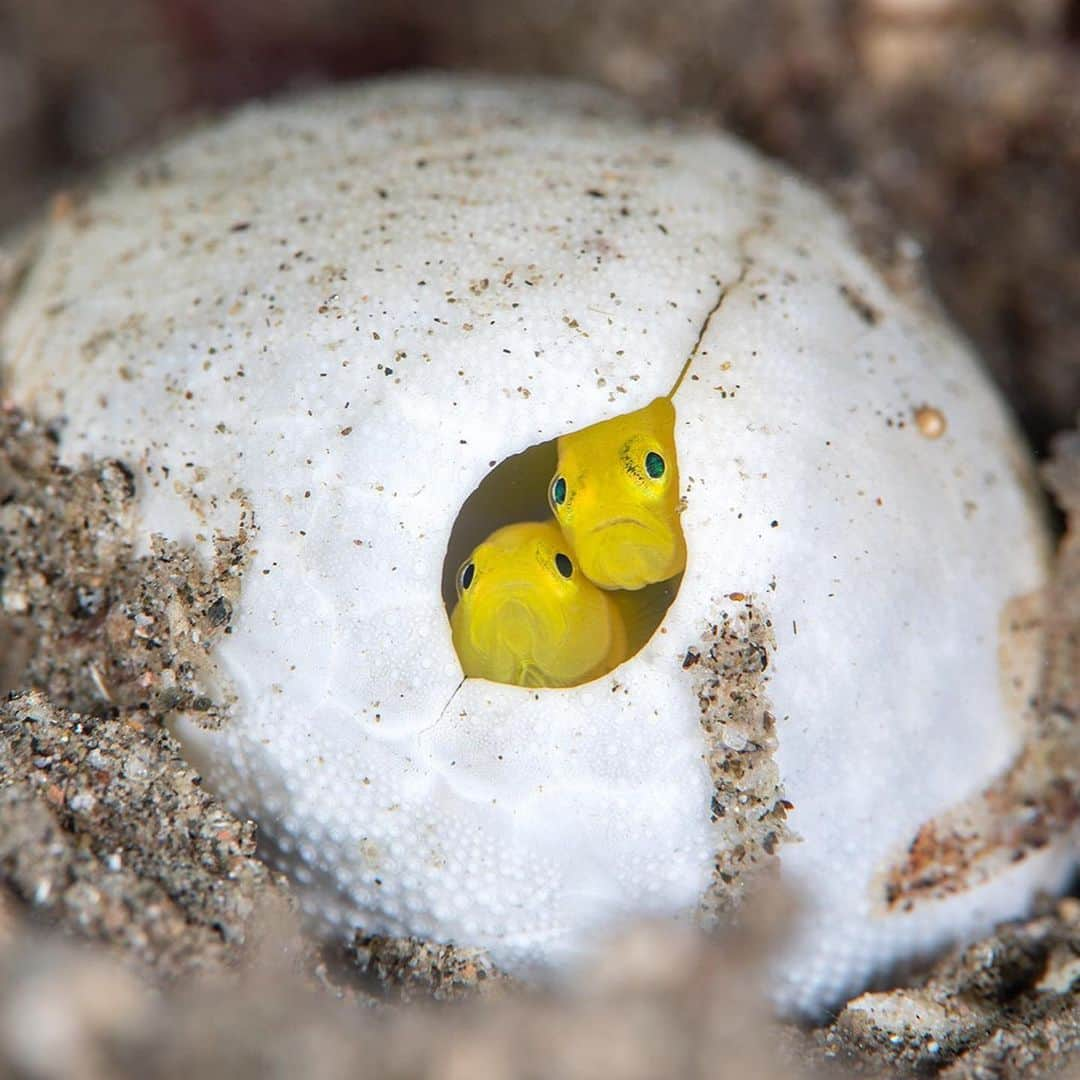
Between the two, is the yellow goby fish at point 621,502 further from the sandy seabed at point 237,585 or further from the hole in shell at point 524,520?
the sandy seabed at point 237,585

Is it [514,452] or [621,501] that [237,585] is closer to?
[514,452]

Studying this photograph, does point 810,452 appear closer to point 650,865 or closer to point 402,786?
point 650,865

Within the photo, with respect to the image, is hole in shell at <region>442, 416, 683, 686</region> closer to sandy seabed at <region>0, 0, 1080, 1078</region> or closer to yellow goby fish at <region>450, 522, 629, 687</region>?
yellow goby fish at <region>450, 522, 629, 687</region>

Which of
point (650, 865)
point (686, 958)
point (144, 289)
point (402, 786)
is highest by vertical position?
point (144, 289)

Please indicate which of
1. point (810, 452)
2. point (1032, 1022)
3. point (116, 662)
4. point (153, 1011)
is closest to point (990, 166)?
point (810, 452)

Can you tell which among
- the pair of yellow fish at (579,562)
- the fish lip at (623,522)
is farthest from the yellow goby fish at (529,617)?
the fish lip at (623,522)

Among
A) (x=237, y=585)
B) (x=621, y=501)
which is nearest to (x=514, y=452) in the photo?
(x=621, y=501)

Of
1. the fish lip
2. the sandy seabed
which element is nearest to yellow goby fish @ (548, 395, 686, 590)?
the fish lip
